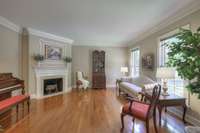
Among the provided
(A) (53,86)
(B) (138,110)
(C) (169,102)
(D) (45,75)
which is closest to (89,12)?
(B) (138,110)

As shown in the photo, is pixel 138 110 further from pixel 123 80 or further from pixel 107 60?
pixel 107 60

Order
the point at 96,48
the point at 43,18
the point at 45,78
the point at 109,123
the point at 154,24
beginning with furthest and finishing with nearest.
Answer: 1. the point at 96,48
2. the point at 45,78
3. the point at 154,24
4. the point at 43,18
5. the point at 109,123

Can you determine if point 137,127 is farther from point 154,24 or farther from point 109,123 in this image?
point 154,24

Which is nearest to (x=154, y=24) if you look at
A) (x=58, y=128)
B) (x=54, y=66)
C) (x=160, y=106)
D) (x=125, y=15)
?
(x=125, y=15)

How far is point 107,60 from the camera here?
29.2 ft

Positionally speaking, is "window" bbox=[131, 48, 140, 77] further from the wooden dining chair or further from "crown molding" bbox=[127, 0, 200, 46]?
the wooden dining chair

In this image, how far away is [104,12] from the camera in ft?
12.5

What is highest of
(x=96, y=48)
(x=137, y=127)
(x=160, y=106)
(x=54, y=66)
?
(x=96, y=48)

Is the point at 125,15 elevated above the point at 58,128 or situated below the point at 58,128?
above

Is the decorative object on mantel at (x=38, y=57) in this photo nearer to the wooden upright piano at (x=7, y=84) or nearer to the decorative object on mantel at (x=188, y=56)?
the wooden upright piano at (x=7, y=84)

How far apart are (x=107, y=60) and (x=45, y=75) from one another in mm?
3886

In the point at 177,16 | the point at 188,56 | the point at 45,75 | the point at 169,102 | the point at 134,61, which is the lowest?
the point at 169,102

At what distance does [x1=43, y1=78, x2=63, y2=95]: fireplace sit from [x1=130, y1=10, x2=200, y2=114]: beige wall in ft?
12.8

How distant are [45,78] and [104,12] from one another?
3.96 meters
